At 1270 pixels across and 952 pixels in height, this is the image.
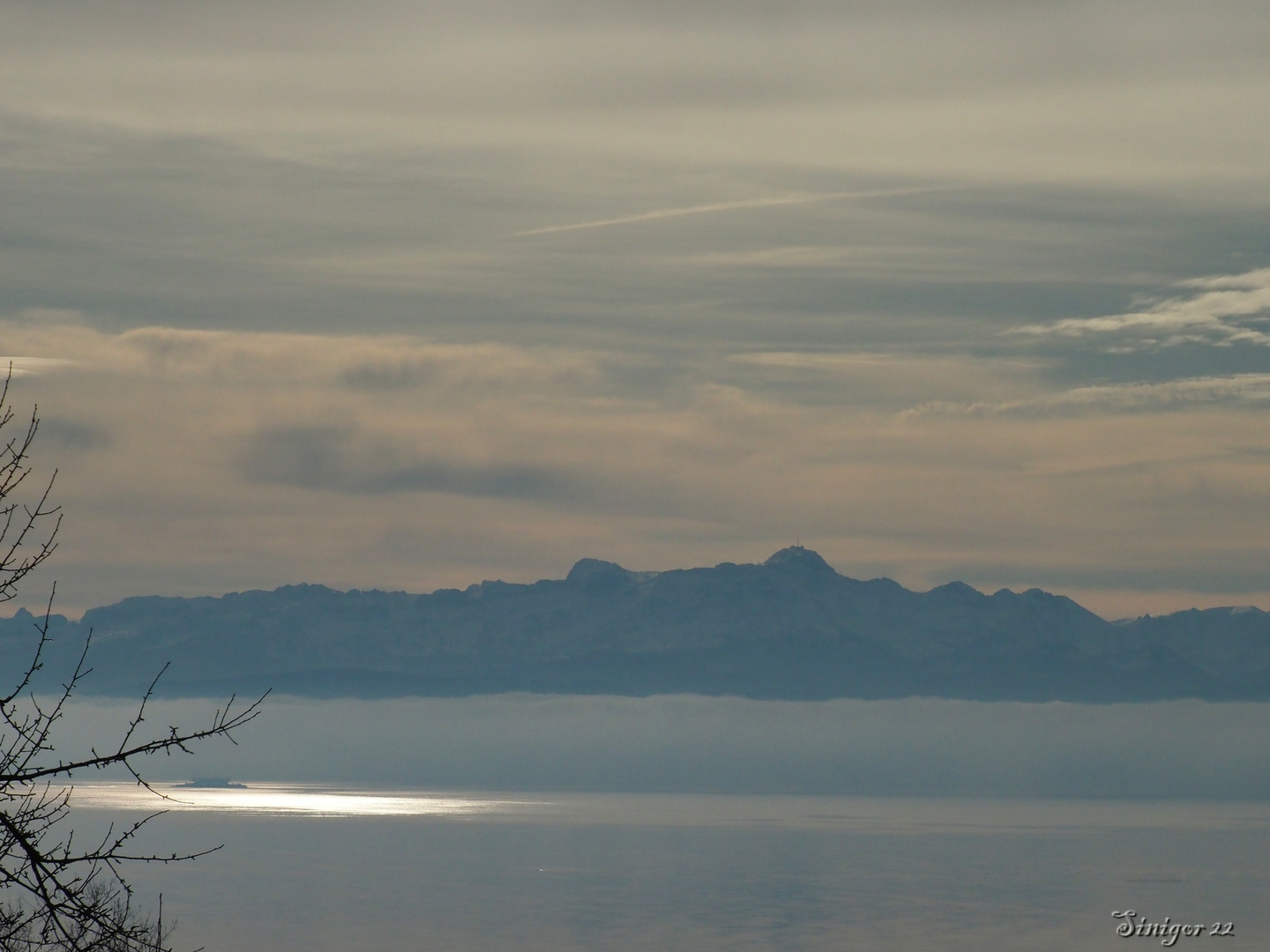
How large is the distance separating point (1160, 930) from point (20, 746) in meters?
200

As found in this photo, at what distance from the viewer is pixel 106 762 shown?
13.8 meters

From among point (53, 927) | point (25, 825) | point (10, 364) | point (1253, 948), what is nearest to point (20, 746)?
point (25, 825)

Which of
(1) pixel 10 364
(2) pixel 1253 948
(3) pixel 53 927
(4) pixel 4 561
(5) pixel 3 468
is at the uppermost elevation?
(1) pixel 10 364

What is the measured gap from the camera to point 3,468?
1551 centimetres

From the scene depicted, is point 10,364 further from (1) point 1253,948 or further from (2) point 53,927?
(1) point 1253,948

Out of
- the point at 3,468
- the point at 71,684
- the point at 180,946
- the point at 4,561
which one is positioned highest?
the point at 3,468

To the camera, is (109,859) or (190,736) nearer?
(109,859)

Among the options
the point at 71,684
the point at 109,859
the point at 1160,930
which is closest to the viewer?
the point at 109,859

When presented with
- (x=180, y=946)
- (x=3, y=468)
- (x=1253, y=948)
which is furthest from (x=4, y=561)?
(x=1253, y=948)

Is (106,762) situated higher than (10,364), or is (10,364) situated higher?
(10,364)

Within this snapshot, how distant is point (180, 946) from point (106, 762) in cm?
19802

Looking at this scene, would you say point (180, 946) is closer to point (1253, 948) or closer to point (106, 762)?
Result: point (1253, 948)

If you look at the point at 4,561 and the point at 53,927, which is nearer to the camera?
the point at 53,927

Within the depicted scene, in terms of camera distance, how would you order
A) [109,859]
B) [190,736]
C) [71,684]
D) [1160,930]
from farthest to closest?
[1160,930]
[71,684]
[190,736]
[109,859]
